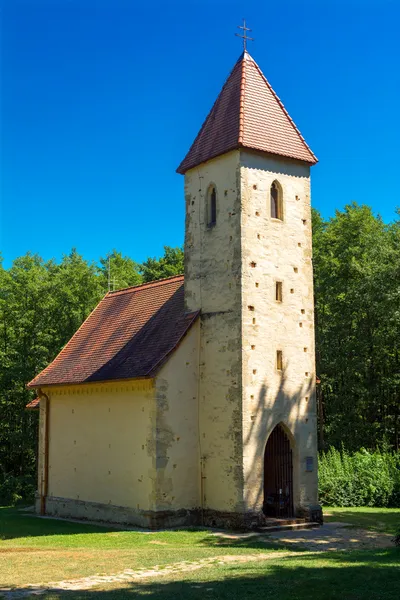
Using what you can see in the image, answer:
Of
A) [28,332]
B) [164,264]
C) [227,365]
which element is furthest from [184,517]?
[164,264]

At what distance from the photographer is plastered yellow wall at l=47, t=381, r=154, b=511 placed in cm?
2117

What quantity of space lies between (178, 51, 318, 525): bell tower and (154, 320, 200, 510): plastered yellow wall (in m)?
0.27

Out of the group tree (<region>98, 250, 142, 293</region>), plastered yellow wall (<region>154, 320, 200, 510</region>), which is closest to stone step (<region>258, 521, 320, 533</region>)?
plastered yellow wall (<region>154, 320, 200, 510</region>)

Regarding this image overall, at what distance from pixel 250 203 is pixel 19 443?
25.4 metres

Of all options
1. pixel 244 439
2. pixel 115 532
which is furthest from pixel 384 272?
pixel 115 532

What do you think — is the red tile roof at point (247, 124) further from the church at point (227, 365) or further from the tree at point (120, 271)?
the tree at point (120, 271)

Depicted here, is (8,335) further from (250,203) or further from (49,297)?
(250,203)

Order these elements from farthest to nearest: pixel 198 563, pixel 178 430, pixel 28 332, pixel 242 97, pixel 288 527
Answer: pixel 28 332 < pixel 242 97 < pixel 178 430 < pixel 288 527 < pixel 198 563

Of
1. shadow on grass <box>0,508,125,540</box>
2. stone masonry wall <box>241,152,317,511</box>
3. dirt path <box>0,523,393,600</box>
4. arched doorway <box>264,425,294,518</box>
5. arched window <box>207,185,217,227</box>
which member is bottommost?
shadow on grass <box>0,508,125,540</box>

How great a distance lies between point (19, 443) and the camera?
4088 cm

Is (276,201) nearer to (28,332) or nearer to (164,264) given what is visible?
(28,332)

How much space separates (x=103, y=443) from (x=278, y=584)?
12916 millimetres

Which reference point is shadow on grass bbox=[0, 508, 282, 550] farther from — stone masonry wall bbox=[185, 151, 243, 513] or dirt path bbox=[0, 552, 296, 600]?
dirt path bbox=[0, 552, 296, 600]

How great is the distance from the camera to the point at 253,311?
21.0 m
